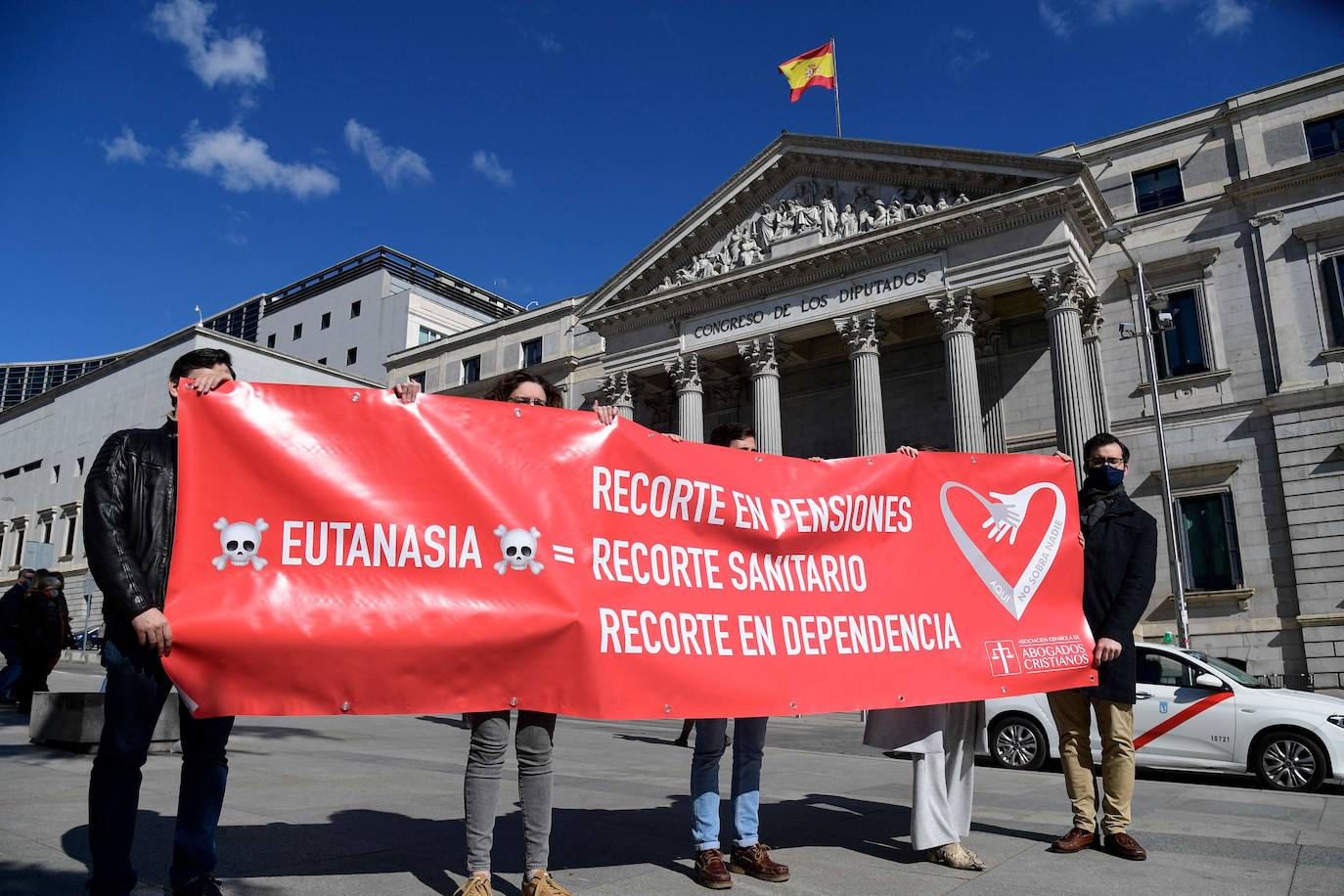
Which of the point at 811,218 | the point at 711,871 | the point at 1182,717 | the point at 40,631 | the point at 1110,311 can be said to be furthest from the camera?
the point at 811,218

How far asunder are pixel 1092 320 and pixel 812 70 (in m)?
13.8

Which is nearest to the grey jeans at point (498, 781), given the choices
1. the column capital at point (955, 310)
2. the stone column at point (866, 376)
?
the stone column at point (866, 376)

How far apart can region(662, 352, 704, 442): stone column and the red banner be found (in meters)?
27.0

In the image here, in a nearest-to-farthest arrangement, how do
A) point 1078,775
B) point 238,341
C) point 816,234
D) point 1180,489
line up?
point 1078,775, point 1180,489, point 816,234, point 238,341

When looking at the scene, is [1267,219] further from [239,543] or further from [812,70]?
[239,543]

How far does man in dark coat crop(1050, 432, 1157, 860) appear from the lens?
17.3ft

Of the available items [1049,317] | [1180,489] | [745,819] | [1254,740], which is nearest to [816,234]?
[1049,317]

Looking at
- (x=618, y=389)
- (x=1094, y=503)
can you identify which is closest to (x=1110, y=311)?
(x=618, y=389)

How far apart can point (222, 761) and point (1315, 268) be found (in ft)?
95.8

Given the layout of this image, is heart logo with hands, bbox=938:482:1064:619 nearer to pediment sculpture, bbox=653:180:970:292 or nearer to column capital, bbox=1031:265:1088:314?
column capital, bbox=1031:265:1088:314

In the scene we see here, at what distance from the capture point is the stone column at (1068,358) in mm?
24266

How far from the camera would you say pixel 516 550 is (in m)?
4.10

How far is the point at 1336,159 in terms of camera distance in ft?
78.4

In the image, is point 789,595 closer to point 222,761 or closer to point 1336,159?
point 222,761
